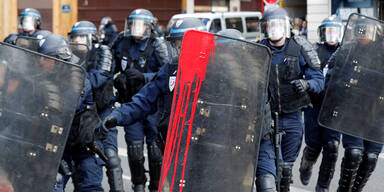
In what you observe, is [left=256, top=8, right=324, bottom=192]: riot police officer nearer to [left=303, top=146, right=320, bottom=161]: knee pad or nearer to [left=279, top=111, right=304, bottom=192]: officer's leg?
[left=279, top=111, right=304, bottom=192]: officer's leg

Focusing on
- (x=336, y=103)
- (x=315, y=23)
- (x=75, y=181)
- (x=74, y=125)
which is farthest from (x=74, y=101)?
(x=315, y=23)

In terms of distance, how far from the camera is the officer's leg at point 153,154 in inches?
260

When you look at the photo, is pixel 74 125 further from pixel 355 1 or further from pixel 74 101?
pixel 355 1

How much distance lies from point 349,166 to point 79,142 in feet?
8.23

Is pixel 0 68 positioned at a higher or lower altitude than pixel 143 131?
higher

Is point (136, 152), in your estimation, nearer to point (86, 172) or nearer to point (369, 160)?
point (86, 172)

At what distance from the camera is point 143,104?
4855mm

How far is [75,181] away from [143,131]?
5.31 ft

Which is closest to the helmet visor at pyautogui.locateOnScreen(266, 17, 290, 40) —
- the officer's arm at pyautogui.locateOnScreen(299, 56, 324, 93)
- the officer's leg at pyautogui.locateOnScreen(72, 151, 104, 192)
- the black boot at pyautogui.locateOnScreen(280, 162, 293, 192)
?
the officer's arm at pyautogui.locateOnScreen(299, 56, 324, 93)

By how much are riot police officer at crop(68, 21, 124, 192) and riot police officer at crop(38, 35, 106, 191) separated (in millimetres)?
657

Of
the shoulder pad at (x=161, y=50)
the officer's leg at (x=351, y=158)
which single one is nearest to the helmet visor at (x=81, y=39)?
the shoulder pad at (x=161, y=50)

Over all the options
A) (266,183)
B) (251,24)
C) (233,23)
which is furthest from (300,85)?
(251,24)

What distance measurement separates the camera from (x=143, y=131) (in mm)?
6734

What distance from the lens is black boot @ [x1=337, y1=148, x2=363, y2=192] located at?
629 centimetres
